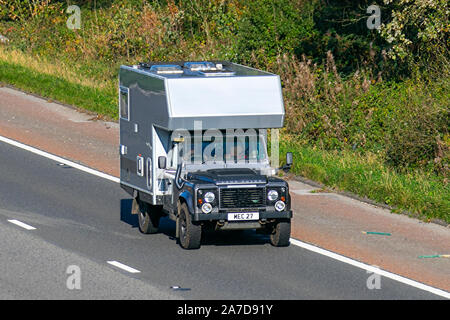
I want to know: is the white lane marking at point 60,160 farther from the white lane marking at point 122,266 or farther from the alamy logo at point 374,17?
the alamy logo at point 374,17

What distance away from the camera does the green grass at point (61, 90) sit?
29.5 m

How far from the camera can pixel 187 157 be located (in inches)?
704

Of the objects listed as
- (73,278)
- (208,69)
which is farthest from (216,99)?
(73,278)

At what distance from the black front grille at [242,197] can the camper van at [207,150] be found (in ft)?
0.05

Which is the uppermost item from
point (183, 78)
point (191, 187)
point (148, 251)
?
point (183, 78)

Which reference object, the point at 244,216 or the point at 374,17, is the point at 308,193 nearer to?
the point at 244,216

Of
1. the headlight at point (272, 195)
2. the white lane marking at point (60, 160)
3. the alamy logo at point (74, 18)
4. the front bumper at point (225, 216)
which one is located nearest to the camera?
the front bumper at point (225, 216)

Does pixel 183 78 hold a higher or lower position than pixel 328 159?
higher

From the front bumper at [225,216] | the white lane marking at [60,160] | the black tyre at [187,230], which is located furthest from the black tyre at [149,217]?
the white lane marking at [60,160]

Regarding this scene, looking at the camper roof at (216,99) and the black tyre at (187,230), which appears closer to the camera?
the black tyre at (187,230)

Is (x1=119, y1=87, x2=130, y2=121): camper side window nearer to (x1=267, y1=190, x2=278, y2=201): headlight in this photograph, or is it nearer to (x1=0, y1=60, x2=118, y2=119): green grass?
(x1=267, y1=190, x2=278, y2=201): headlight

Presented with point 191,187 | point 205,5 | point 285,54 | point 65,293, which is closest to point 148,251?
point 191,187
